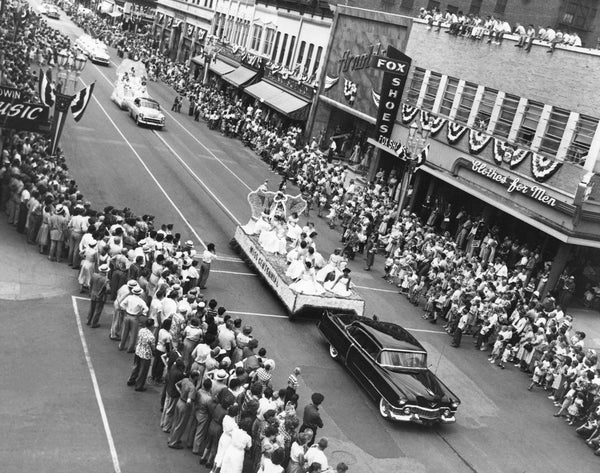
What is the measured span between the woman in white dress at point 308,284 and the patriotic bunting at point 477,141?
14.8m

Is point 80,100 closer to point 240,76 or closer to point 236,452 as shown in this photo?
point 236,452

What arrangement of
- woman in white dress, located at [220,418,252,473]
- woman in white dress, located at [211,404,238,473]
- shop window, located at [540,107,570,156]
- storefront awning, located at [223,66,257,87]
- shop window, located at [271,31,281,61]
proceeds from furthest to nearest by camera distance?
1. storefront awning, located at [223,66,257,87]
2. shop window, located at [271,31,281,61]
3. shop window, located at [540,107,570,156]
4. woman in white dress, located at [211,404,238,473]
5. woman in white dress, located at [220,418,252,473]

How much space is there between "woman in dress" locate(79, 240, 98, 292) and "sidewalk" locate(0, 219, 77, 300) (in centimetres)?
46

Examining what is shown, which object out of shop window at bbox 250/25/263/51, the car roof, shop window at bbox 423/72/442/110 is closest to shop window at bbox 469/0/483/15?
shop window at bbox 423/72/442/110

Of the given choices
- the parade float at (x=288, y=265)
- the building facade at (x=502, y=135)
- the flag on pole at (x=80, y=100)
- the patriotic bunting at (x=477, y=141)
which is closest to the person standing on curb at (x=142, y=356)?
the parade float at (x=288, y=265)

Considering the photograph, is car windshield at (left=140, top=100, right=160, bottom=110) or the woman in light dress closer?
the woman in light dress

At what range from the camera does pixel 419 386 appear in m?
16.1

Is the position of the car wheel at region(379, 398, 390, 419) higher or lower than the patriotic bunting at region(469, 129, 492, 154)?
lower

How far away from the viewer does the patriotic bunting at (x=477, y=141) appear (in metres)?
32.0

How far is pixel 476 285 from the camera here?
23.9 metres

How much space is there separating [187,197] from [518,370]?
16031mm

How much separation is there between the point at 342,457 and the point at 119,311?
6018mm

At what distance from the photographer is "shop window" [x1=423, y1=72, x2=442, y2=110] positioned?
3662 cm

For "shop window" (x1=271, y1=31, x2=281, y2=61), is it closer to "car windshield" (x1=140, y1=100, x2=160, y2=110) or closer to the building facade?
the building facade
